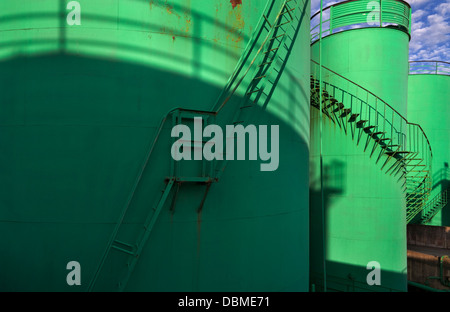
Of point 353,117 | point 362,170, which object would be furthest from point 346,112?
point 362,170

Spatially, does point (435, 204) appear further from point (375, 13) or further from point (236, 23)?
point (236, 23)

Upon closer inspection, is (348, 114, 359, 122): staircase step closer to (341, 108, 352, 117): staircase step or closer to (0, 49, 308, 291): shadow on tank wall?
(341, 108, 352, 117): staircase step

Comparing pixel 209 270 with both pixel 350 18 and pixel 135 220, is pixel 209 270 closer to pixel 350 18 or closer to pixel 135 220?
pixel 135 220

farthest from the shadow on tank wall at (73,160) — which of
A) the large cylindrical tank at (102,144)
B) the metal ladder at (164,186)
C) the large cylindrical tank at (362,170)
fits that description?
the large cylindrical tank at (362,170)

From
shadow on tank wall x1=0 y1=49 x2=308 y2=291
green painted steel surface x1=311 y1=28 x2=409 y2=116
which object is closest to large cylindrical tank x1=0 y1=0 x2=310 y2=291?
shadow on tank wall x1=0 y1=49 x2=308 y2=291

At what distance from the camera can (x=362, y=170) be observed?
12508 millimetres

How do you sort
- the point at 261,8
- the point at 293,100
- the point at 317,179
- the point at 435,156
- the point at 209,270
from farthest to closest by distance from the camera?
the point at 435,156
the point at 317,179
the point at 293,100
the point at 261,8
the point at 209,270

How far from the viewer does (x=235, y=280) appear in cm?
589

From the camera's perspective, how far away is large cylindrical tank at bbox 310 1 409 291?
12430mm

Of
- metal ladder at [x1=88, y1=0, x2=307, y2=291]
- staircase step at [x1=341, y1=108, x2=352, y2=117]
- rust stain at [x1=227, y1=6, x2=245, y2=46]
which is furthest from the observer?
staircase step at [x1=341, y1=108, x2=352, y2=117]

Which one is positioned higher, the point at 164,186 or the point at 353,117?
the point at 353,117

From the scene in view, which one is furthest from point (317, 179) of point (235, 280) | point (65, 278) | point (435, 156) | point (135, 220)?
point (435, 156)

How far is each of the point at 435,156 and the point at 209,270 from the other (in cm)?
2165

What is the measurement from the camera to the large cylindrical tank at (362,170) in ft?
40.8
